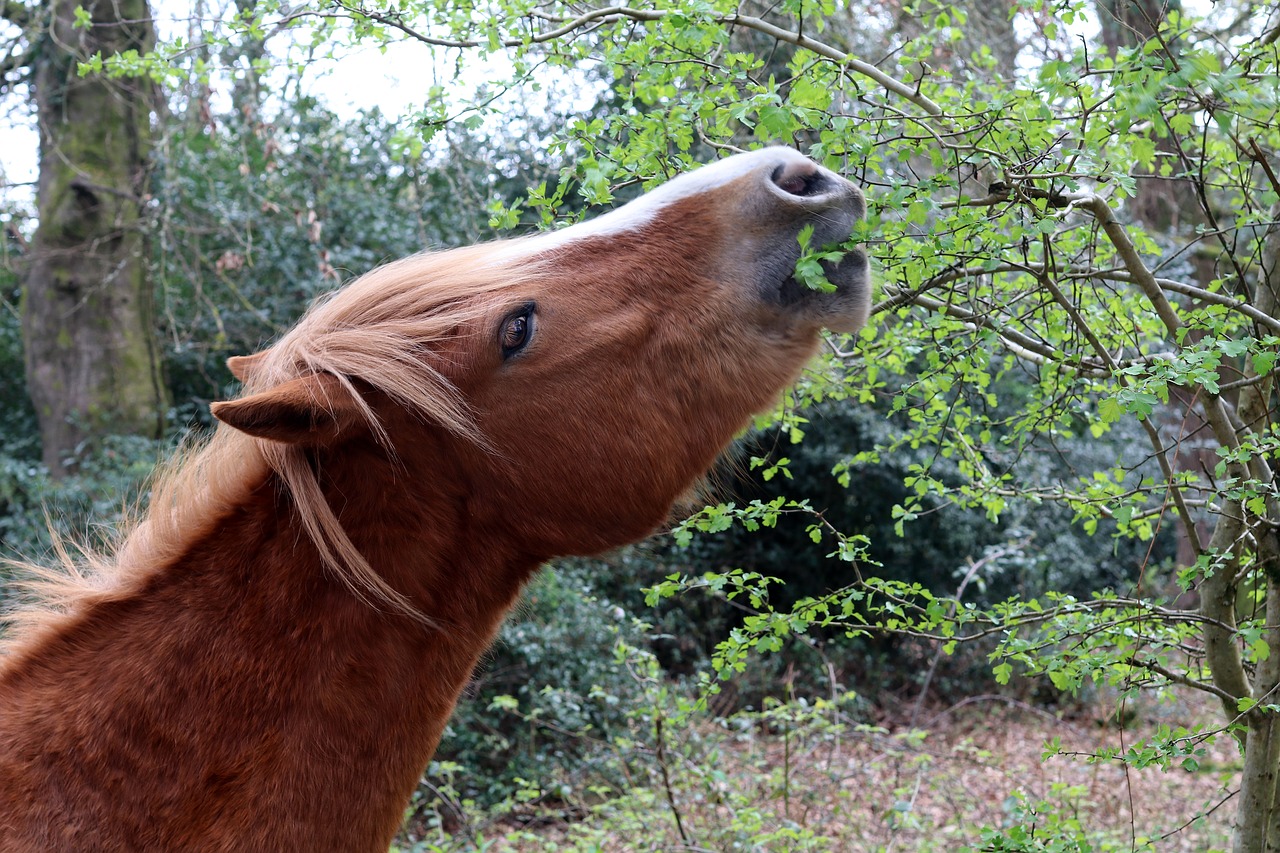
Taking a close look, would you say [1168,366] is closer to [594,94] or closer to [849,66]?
[849,66]

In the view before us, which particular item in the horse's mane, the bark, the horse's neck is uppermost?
the horse's mane

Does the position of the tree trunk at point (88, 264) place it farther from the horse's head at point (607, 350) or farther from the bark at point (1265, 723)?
the bark at point (1265, 723)

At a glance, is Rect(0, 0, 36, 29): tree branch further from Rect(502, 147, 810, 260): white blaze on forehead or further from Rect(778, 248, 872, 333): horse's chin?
Rect(778, 248, 872, 333): horse's chin

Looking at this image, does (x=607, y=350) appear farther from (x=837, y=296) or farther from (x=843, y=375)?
(x=843, y=375)

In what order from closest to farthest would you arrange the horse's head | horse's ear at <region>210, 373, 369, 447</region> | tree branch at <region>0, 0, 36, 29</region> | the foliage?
horse's ear at <region>210, 373, 369, 447</region>
the horse's head
the foliage
tree branch at <region>0, 0, 36, 29</region>

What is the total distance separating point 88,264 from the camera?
8.36 meters

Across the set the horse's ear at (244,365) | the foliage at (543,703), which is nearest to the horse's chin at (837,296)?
the horse's ear at (244,365)

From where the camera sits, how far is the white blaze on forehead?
196 cm

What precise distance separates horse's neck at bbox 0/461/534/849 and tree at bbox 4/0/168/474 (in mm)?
7190

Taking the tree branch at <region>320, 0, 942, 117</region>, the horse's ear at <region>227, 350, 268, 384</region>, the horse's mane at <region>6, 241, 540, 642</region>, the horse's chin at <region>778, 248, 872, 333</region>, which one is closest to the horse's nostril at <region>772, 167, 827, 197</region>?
the horse's chin at <region>778, 248, 872, 333</region>

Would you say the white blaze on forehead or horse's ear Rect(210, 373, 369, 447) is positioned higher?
the white blaze on forehead

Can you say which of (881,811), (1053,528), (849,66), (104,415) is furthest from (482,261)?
(1053,528)

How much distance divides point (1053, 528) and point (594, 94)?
18.4 ft

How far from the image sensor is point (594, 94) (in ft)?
26.0
